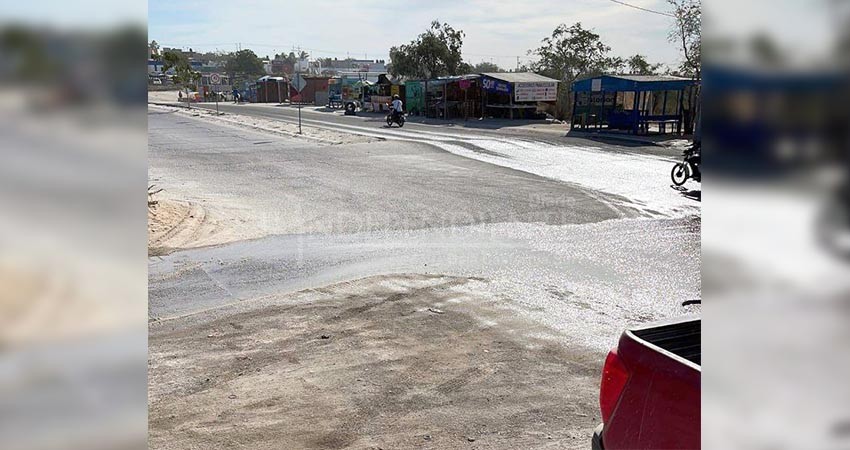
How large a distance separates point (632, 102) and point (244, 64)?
9968cm

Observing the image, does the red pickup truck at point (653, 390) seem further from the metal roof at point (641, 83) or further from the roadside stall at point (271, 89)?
the roadside stall at point (271, 89)

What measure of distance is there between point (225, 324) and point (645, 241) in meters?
6.58

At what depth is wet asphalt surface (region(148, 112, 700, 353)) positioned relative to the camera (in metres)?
8.06

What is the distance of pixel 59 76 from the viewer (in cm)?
128

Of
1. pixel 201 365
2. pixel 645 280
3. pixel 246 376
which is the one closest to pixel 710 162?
pixel 246 376

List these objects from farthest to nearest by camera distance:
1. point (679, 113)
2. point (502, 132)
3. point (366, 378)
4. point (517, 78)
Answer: point (517, 78) → point (502, 132) → point (679, 113) → point (366, 378)

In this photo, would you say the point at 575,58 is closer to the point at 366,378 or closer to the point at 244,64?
the point at 366,378

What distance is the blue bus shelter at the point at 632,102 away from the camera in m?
30.3

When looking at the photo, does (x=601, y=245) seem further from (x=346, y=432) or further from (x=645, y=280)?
(x=346, y=432)

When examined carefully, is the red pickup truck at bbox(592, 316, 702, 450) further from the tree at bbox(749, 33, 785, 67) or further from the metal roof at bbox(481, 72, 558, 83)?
the metal roof at bbox(481, 72, 558, 83)

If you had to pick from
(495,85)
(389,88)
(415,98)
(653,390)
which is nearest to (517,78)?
(495,85)

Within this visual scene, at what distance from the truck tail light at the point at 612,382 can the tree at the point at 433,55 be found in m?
60.9

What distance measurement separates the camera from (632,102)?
34438mm

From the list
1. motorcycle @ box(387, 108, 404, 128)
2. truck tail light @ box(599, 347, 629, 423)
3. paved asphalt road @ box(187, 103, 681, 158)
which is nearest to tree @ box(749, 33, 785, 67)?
truck tail light @ box(599, 347, 629, 423)
